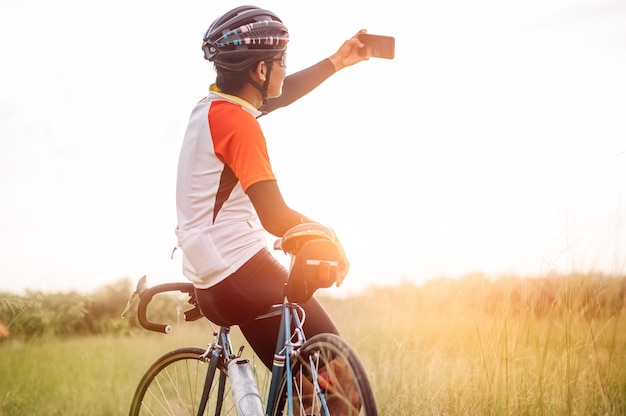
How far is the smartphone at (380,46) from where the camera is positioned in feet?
14.8

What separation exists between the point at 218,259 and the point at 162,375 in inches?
53.8

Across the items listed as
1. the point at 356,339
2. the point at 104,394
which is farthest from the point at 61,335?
the point at 356,339

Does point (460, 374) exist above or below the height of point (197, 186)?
below

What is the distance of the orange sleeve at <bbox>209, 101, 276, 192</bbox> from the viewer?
2.70 meters

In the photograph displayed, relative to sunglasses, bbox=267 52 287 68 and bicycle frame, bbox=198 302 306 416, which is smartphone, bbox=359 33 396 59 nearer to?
sunglasses, bbox=267 52 287 68

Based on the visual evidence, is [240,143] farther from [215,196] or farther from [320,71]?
[320,71]

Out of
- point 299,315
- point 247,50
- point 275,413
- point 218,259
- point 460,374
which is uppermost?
point 247,50

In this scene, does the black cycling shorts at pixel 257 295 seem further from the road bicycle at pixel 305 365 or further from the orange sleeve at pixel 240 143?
the orange sleeve at pixel 240 143

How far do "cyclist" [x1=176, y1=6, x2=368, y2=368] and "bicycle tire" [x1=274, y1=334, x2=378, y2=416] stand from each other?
0.59ft

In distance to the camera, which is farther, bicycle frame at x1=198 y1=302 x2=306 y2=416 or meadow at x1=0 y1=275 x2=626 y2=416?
meadow at x1=0 y1=275 x2=626 y2=416

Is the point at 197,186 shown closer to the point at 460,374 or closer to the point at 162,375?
the point at 162,375

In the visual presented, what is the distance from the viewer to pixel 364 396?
2527 mm

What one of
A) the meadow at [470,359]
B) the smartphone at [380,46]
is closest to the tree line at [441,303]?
the meadow at [470,359]

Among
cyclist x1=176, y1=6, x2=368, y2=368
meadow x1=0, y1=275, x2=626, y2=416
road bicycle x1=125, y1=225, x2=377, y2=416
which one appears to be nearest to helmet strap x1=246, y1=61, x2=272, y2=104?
cyclist x1=176, y1=6, x2=368, y2=368
